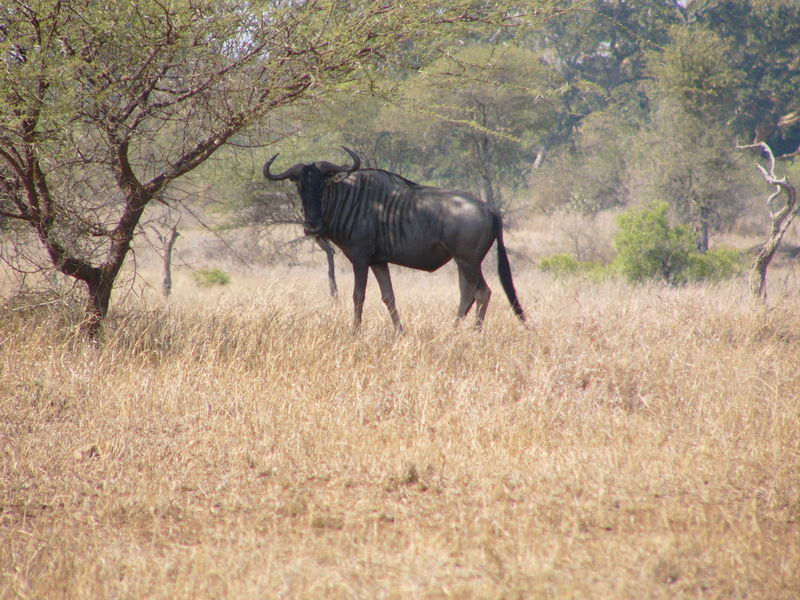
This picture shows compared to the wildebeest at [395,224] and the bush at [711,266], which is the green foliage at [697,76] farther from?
the wildebeest at [395,224]

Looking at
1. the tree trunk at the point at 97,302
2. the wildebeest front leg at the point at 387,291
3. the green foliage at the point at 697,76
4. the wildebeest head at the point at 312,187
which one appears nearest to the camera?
the tree trunk at the point at 97,302

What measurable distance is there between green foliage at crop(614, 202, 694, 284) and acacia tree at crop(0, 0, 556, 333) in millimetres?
10037

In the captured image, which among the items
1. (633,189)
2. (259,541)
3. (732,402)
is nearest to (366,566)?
(259,541)

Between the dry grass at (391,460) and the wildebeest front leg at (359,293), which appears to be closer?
the dry grass at (391,460)

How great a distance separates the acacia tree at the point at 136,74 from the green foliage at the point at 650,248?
10.0 metres

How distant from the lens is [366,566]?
3.22 m

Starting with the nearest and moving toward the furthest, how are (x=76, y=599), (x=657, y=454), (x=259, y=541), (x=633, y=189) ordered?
(x=76, y=599), (x=259, y=541), (x=657, y=454), (x=633, y=189)

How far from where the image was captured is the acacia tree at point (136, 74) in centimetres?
567

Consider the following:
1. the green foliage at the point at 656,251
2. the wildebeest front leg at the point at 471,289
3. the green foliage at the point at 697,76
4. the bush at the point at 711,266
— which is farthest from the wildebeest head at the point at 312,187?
the green foliage at the point at 697,76

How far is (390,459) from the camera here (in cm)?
447

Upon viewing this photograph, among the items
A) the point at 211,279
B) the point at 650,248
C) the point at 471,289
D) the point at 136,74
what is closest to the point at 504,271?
the point at 471,289

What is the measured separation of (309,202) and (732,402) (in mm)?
4302

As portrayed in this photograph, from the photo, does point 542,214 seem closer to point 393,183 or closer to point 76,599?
point 393,183

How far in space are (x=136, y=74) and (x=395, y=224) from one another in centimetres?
282
